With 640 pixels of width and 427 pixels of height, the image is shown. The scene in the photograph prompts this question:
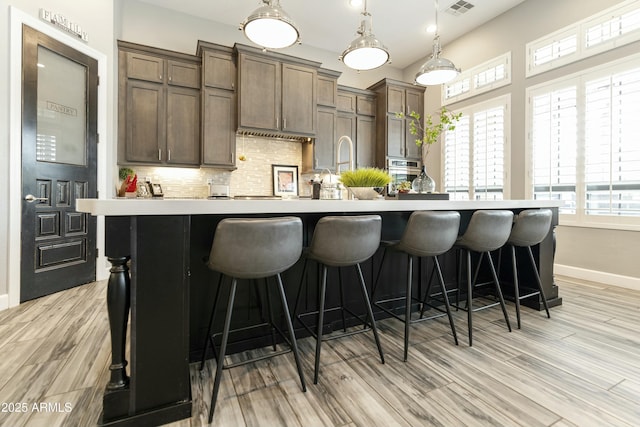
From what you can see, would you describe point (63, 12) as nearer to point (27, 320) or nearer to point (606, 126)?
point (27, 320)

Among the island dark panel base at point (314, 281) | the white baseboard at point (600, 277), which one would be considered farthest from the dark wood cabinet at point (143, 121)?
the white baseboard at point (600, 277)

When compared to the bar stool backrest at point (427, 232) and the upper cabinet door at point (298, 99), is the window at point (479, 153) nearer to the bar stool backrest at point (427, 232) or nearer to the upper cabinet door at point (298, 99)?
the upper cabinet door at point (298, 99)

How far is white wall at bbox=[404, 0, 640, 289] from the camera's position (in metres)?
3.52

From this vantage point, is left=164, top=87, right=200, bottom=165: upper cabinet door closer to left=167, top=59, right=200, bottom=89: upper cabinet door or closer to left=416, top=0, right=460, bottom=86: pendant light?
left=167, top=59, right=200, bottom=89: upper cabinet door

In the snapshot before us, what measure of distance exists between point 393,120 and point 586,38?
108 inches

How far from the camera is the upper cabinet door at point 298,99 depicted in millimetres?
4762

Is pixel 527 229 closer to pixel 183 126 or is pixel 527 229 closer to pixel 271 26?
pixel 271 26

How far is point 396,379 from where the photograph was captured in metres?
1.70

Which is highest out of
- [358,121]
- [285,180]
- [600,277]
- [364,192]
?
[358,121]

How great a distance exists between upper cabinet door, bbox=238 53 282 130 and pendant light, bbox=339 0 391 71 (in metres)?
1.96

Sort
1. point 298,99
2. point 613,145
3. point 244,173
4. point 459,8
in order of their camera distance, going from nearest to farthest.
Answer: point 613,145
point 459,8
point 298,99
point 244,173

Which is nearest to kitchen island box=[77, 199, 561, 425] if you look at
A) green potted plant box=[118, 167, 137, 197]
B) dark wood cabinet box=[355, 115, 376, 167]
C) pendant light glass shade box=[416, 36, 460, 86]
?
pendant light glass shade box=[416, 36, 460, 86]

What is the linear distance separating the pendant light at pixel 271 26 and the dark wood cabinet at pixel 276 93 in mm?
1922

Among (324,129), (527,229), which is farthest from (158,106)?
(527,229)
